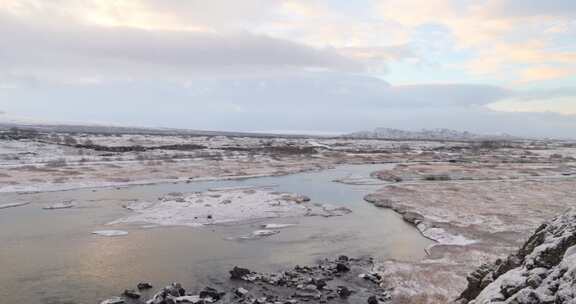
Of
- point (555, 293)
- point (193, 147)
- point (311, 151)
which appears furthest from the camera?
point (311, 151)

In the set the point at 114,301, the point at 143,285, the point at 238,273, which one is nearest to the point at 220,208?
the point at 238,273

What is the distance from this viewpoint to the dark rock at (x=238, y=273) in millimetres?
19734

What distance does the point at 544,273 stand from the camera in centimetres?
924

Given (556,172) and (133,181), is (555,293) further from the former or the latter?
(556,172)

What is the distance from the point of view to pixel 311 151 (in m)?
103

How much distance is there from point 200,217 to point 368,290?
17.0m

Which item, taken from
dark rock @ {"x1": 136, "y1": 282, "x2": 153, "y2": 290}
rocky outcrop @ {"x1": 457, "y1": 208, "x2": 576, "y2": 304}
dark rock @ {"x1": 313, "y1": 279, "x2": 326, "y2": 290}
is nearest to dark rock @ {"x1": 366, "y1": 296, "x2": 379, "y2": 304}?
dark rock @ {"x1": 313, "y1": 279, "x2": 326, "y2": 290}

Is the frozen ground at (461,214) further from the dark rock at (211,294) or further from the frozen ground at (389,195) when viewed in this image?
the dark rock at (211,294)

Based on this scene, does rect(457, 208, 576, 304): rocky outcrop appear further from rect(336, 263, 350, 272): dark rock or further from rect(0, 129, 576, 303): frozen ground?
rect(336, 263, 350, 272): dark rock

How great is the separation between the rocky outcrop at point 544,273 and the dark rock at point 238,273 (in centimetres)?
1067

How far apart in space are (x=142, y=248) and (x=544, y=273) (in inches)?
791

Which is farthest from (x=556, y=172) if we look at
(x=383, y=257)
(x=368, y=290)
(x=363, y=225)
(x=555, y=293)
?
(x=555, y=293)

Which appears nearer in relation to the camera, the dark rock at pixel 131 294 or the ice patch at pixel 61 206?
the dark rock at pixel 131 294

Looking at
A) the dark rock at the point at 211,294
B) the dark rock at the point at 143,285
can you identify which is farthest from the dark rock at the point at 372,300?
the dark rock at the point at 143,285
